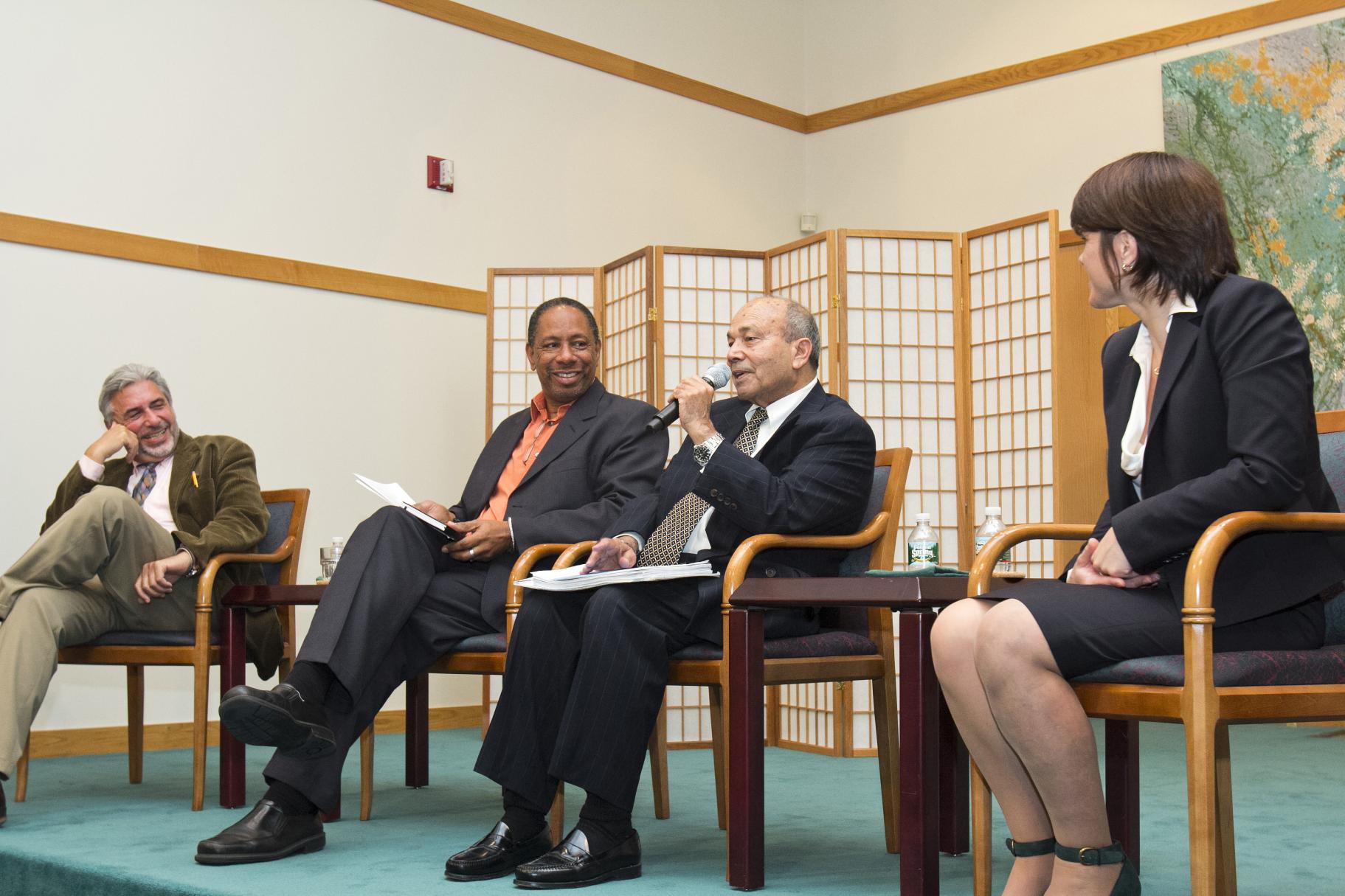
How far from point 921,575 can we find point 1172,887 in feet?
2.45

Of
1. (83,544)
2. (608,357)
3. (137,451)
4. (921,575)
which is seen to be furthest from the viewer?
(608,357)

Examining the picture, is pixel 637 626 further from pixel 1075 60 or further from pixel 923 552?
pixel 1075 60

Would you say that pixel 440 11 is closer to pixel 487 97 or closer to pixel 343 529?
pixel 487 97

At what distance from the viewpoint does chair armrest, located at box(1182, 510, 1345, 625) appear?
5.72 ft

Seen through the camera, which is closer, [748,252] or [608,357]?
[748,252]

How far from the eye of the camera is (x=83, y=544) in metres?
3.33

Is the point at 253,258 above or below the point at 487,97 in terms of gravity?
below

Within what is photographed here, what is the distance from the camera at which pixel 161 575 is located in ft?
11.1

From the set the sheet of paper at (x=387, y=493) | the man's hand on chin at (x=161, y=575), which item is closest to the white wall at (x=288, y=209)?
the man's hand on chin at (x=161, y=575)

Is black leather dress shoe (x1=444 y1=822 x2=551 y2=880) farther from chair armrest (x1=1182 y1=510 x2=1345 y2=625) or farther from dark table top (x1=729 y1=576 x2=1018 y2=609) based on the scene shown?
chair armrest (x1=1182 y1=510 x2=1345 y2=625)

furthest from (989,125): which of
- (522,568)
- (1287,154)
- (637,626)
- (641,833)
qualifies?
(637,626)

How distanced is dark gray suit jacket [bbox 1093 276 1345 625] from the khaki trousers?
2534 millimetres

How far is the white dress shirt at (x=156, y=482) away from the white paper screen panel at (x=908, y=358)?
2.45 m

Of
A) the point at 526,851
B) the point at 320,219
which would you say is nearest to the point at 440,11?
the point at 320,219
